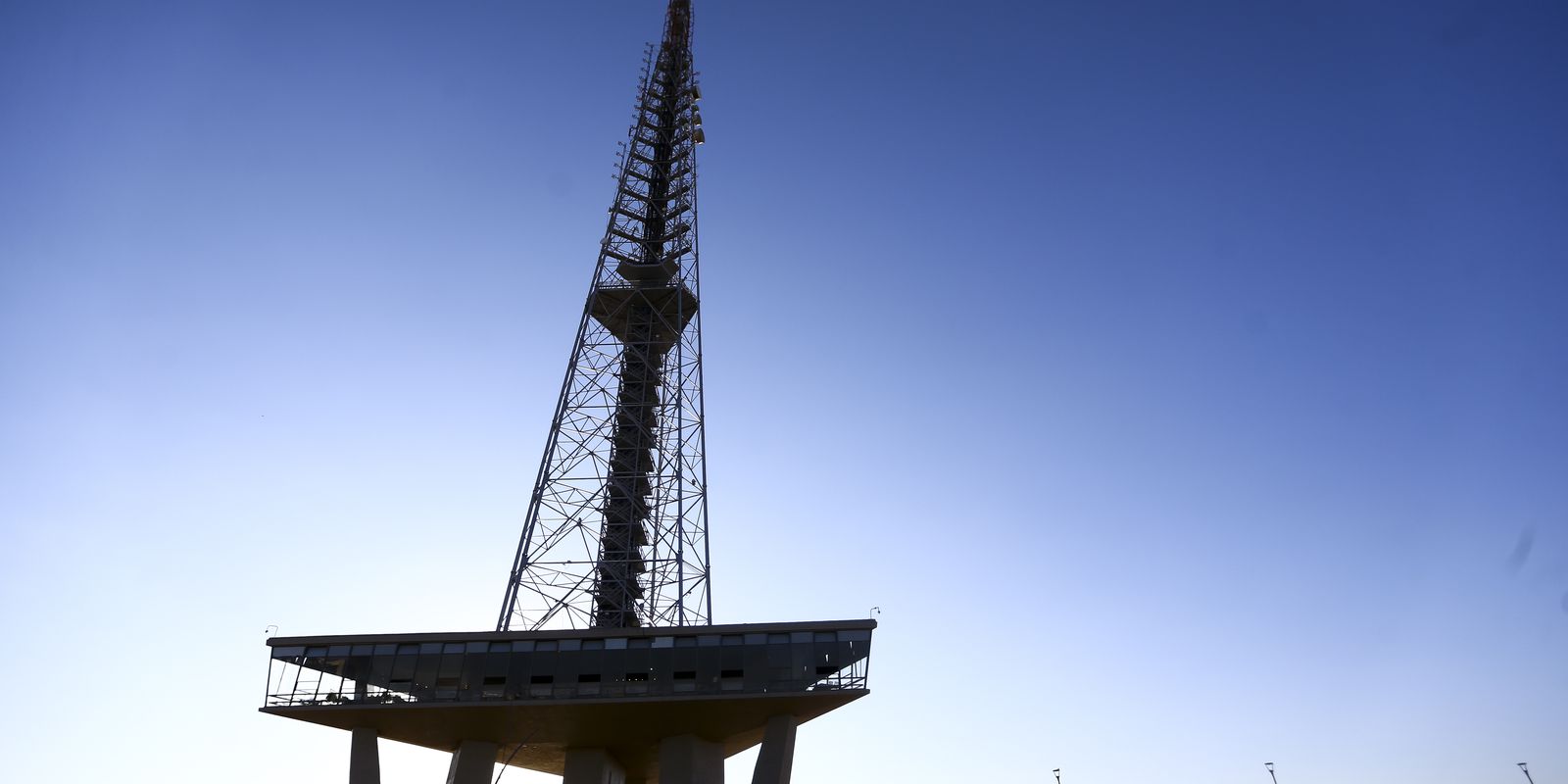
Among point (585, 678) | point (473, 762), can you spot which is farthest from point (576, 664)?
point (473, 762)

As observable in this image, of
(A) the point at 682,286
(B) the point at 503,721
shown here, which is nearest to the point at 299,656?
(B) the point at 503,721

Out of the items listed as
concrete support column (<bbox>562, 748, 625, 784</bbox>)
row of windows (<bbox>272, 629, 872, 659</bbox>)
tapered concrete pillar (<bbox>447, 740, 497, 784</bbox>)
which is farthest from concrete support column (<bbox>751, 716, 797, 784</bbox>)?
tapered concrete pillar (<bbox>447, 740, 497, 784</bbox>)

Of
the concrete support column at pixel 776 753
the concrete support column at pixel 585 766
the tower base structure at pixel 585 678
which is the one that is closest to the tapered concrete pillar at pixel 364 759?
the tower base structure at pixel 585 678

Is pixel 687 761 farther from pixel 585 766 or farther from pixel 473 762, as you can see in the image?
pixel 473 762

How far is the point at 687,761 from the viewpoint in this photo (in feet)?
167

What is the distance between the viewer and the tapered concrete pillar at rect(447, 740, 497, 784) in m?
50.8

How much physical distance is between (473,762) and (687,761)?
36.0ft

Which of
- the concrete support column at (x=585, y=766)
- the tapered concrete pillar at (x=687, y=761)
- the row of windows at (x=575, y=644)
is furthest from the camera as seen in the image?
the concrete support column at (x=585, y=766)

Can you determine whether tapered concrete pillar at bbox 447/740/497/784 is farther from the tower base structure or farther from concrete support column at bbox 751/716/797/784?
concrete support column at bbox 751/716/797/784

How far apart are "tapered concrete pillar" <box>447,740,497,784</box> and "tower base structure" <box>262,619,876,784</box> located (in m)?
2.40

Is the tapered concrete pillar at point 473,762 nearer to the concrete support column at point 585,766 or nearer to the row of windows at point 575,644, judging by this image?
the concrete support column at point 585,766

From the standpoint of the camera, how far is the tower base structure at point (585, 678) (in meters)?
47.2

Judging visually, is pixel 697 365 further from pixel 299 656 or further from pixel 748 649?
A: pixel 299 656

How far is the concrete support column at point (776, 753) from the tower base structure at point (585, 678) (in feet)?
0.19
